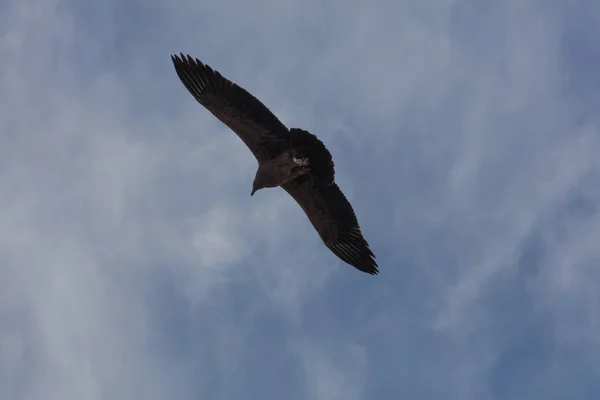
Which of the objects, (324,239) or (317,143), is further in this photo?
(324,239)

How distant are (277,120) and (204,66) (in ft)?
5.80

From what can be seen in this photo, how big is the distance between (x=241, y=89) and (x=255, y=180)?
6.24 feet

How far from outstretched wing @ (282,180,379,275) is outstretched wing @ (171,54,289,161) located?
1.15m

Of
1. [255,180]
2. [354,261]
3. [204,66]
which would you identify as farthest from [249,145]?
[354,261]

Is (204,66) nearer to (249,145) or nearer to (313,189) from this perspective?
(249,145)

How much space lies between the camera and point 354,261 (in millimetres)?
15297

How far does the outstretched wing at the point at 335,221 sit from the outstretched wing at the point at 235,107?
3.77 ft

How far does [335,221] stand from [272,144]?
85.1 inches

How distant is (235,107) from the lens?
14008 millimetres

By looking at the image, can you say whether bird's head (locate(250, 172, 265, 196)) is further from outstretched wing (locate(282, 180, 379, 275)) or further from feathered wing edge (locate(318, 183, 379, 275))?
feathered wing edge (locate(318, 183, 379, 275))

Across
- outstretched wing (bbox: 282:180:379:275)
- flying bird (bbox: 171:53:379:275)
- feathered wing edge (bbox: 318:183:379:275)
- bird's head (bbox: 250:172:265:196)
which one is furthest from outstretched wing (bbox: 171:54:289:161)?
feathered wing edge (bbox: 318:183:379:275)

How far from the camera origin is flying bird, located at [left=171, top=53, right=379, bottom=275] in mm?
13938

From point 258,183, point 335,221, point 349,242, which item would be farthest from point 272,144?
point 349,242

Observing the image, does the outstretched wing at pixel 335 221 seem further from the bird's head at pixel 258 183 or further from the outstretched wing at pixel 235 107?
the outstretched wing at pixel 235 107
